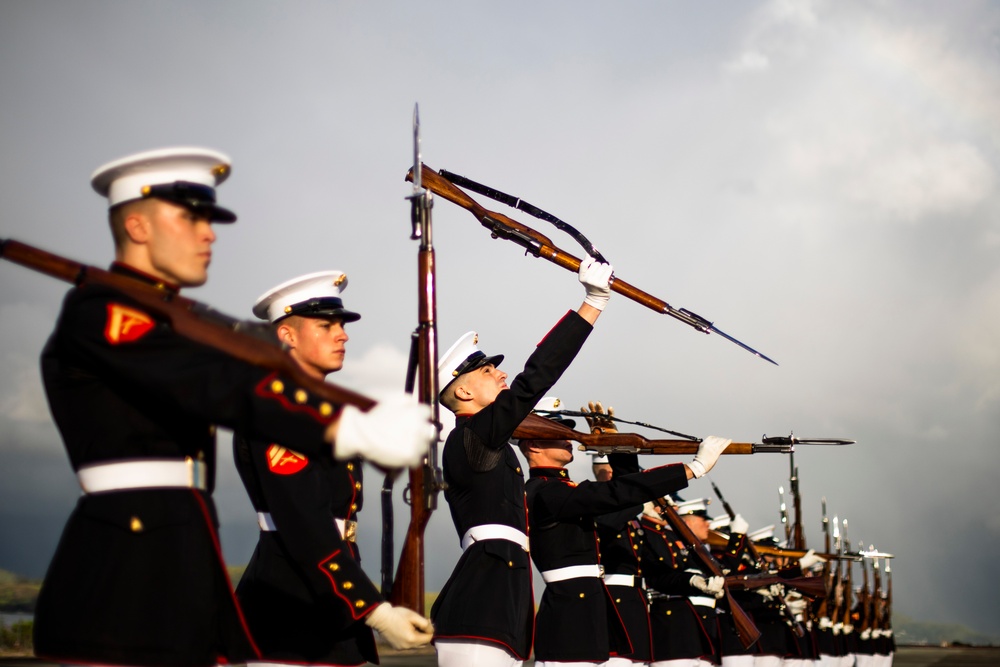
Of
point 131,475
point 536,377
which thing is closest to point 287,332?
point 536,377

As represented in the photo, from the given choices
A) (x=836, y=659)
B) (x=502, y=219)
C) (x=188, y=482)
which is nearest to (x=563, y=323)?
(x=502, y=219)

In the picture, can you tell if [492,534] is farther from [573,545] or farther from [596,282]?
[573,545]

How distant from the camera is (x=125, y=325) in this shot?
298cm

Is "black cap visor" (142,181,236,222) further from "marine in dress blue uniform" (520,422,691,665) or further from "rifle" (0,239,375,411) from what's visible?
"marine in dress blue uniform" (520,422,691,665)

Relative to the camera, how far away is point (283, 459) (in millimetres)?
4375

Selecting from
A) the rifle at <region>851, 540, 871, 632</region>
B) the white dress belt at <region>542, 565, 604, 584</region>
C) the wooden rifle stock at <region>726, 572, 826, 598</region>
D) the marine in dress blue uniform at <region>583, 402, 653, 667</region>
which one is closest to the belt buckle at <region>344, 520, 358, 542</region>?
the white dress belt at <region>542, 565, 604, 584</region>

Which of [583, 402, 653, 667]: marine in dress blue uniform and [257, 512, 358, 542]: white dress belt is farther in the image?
[583, 402, 653, 667]: marine in dress blue uniform

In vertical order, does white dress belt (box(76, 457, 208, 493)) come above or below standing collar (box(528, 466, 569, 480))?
below

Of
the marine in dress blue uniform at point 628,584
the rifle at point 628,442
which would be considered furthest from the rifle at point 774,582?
the rifle at point 628,442

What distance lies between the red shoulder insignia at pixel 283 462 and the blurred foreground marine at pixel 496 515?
1431 mm

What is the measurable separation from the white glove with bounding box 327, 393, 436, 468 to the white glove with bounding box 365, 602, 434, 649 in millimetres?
1248

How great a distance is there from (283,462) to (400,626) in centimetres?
93

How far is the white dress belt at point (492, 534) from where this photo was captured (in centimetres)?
613

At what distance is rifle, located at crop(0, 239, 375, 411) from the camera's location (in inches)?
114
